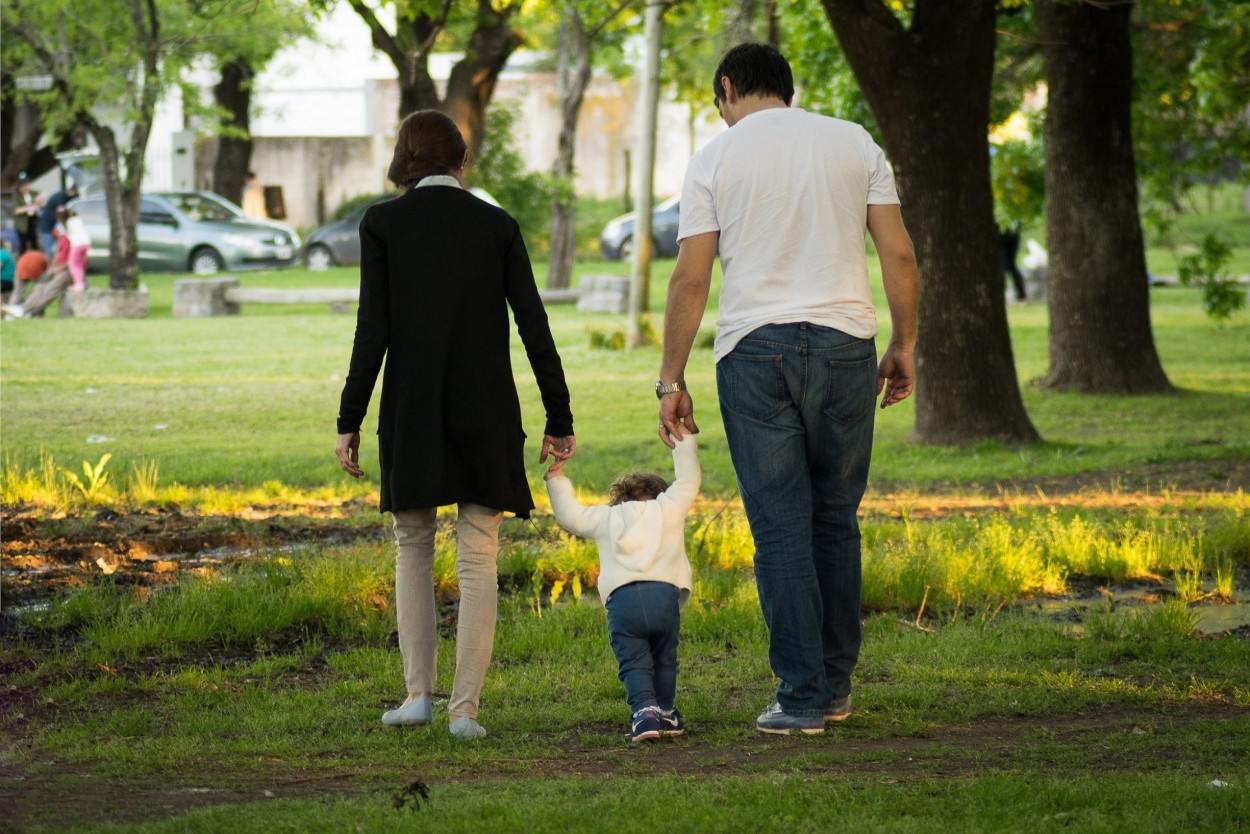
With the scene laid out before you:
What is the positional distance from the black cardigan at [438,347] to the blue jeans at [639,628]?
0.44 meters

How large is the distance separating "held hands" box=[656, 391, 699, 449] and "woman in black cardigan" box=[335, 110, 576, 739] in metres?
0.31

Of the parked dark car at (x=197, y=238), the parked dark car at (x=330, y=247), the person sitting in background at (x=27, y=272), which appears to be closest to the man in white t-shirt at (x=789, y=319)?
the person sitting in background at (x=27, y=272)

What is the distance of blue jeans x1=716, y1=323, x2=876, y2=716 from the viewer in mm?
5004

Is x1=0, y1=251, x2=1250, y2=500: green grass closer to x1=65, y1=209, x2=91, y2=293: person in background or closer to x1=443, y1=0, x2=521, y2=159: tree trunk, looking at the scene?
x1=65, y1=209, x2=91, y2=293: person in background

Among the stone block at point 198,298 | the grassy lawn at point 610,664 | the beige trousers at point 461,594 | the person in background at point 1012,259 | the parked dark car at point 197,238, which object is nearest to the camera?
the grassy lawn at point 610,664

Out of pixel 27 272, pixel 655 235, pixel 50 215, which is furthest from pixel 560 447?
pixel 655 235

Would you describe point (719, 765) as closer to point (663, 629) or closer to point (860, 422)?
point (663, 629)

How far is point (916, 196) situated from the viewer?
1230 centimetres

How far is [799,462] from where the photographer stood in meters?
5.09

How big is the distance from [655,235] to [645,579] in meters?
31.8

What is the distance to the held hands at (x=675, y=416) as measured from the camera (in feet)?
16.9

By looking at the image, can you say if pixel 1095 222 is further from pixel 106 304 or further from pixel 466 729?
pixel 106 304

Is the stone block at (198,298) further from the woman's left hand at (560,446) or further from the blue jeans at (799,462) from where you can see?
the blue jeans at (799,462)

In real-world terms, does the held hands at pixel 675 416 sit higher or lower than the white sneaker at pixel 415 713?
higher
